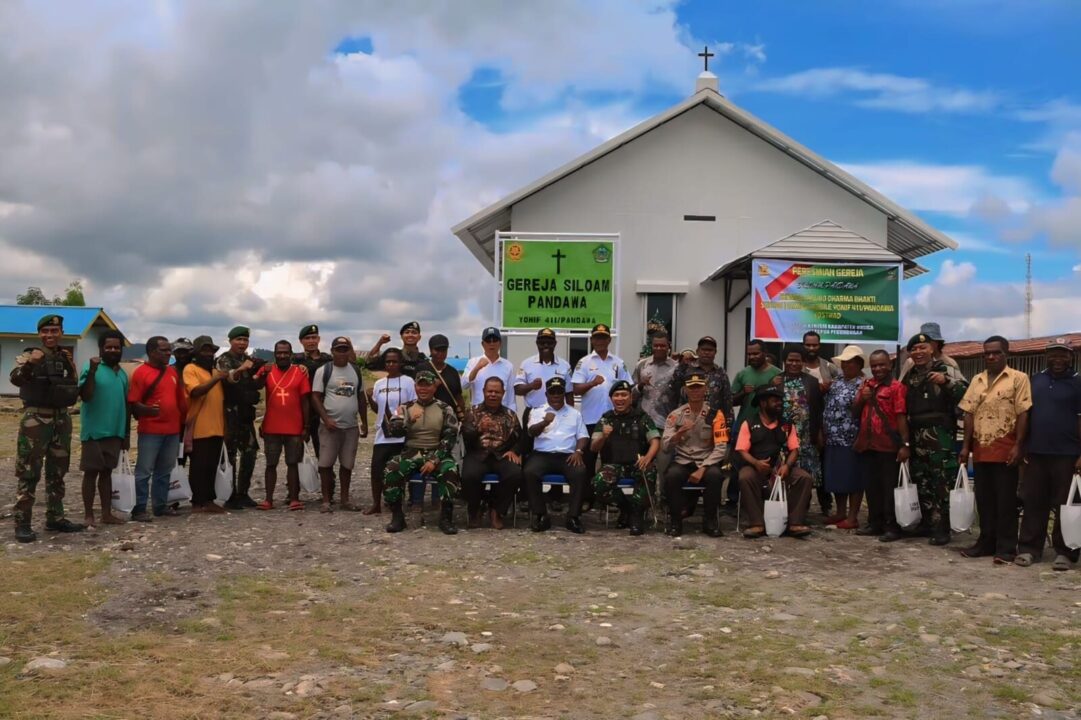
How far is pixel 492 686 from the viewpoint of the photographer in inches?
202

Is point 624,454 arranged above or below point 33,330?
below

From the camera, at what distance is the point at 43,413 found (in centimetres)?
861

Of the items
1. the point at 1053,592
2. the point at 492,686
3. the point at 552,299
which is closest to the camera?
the point at 492,686

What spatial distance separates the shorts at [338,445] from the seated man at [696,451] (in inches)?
138

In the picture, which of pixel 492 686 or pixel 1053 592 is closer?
pixel 492 686

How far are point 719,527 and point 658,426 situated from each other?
1.29m

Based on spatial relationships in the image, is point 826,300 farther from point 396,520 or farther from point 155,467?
point 155,467

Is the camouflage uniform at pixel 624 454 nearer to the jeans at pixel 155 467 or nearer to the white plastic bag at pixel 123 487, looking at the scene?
the jeans at pixel 155 467

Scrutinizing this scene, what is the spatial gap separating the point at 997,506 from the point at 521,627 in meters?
5.02

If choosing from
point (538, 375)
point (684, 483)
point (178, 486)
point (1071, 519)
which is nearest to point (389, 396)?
A: point (538, 375)

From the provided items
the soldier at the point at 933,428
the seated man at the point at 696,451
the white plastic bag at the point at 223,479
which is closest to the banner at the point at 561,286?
the seated man at the point at 696,451

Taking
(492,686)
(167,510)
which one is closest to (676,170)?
(167,510)

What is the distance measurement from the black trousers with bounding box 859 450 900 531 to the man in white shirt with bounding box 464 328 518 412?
3.79 meters

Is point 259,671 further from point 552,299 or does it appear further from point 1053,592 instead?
point 552,299
